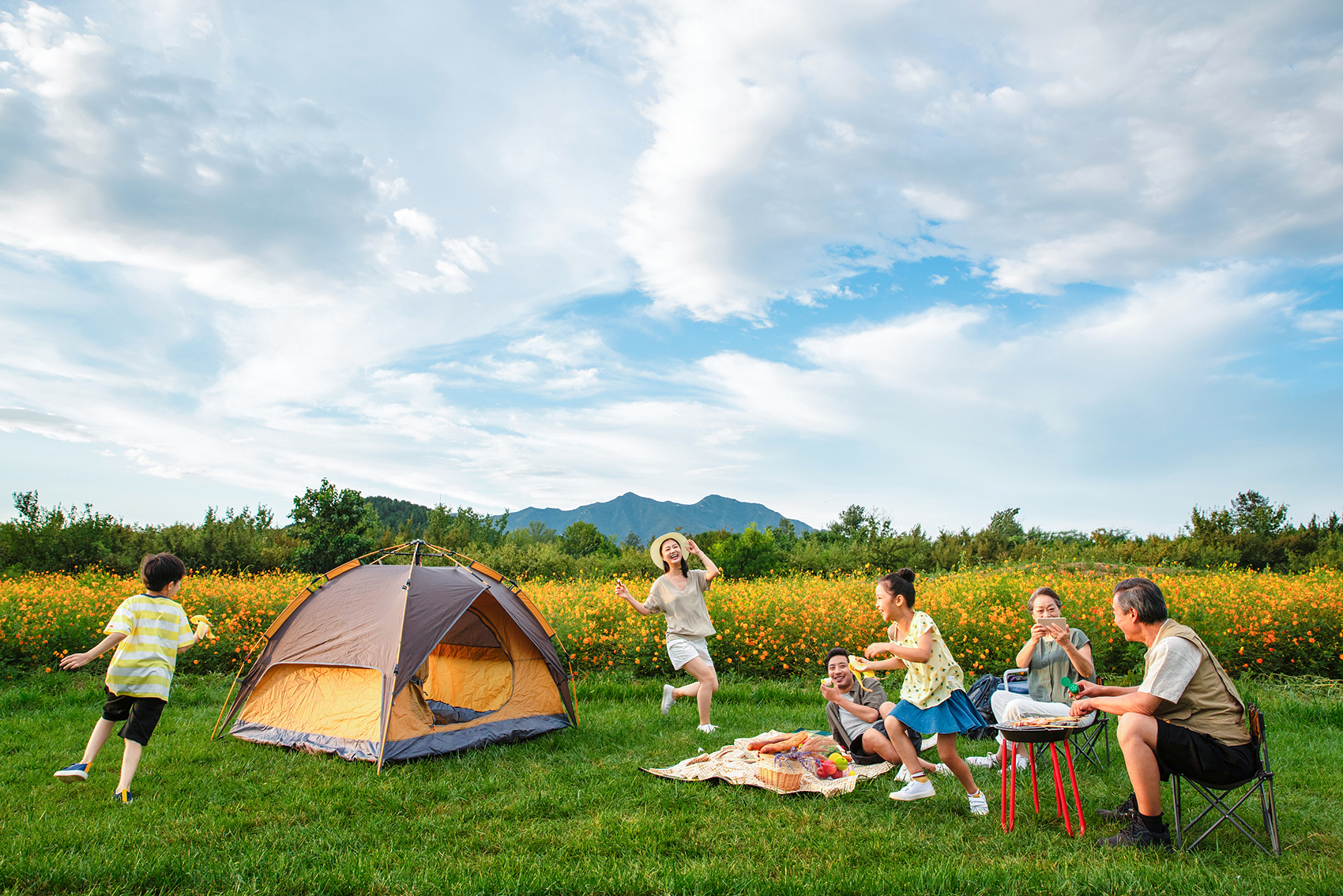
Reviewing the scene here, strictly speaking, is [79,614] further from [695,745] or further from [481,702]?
[695,745]

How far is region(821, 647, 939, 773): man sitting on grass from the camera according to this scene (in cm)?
542

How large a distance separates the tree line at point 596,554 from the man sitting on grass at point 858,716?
13.2m

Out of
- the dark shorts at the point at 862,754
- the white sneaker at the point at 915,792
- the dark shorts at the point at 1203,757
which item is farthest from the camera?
the dark shorts at the point at 862,754

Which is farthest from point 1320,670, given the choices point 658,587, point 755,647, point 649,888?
point 649,888

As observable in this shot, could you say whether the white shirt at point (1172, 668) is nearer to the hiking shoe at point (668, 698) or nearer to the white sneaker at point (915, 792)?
the white sneaker at point (915, 792)

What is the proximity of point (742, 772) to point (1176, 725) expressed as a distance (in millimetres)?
2903

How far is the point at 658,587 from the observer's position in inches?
296

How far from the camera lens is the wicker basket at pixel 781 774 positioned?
211 inches

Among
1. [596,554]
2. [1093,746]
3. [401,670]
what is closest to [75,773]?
[401,670]

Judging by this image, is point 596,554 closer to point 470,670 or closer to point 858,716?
A: point 470,670

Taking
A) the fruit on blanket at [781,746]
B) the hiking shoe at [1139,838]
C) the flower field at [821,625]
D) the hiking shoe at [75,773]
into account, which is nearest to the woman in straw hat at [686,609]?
the fruit on blanket at [781,746]

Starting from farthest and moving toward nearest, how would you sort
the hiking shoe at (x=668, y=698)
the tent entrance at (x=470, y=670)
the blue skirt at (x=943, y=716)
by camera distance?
1. the tent entrance at (x=470, y=670)
2. the hiking shoe at (x=668, y=698)
3. the blue skirt at (x=943, y=716)

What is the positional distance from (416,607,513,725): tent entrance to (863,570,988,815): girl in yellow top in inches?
170

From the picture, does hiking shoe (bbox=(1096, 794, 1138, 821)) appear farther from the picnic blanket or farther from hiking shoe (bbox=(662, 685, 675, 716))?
hiking shoe (bbox=(662, 685, 675, 716))
